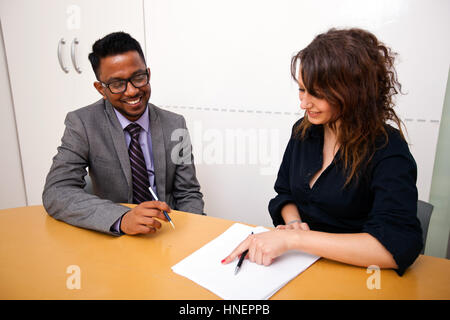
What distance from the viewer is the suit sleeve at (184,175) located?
1.61 metres

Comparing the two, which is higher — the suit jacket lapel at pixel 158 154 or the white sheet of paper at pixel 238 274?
the suit jacket lapel at pixel 158 154

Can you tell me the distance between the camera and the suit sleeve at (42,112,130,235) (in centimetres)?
108

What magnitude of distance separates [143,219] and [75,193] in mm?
360

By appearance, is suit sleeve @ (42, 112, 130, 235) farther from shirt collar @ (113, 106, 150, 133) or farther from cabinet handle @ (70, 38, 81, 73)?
cabinet handle @ (70, 38, 81, 73)

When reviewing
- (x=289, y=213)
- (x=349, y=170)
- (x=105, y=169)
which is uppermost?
(x=349, y=170)

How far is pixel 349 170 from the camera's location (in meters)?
1.07

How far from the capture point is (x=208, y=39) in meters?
2.21

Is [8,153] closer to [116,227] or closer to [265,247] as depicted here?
[116,227]

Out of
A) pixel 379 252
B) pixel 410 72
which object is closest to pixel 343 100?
pixel 379 252

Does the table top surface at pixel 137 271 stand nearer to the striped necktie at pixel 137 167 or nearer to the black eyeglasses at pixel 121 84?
the striped necktie at pixel 137 167

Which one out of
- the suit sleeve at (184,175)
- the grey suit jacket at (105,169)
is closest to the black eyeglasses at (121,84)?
the grey suit jacket at (105,169)

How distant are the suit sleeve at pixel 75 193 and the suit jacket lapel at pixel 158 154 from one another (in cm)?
29

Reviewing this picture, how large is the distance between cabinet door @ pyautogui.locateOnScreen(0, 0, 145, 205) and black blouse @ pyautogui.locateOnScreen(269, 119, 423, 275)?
1.69 m

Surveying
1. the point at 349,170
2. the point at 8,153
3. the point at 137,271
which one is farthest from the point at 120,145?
the point at 8,153
